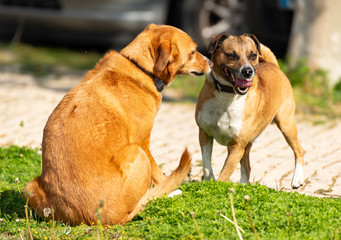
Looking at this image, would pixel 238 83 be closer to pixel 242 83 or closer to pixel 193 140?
pixel 242 83

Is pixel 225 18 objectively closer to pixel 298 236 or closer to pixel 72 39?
pixel 72 39

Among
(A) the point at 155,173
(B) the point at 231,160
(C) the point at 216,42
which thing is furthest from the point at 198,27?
(A) the point at 155,173

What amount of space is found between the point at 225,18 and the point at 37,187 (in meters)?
7.39

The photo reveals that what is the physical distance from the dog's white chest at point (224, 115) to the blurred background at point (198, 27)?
429 centimetres

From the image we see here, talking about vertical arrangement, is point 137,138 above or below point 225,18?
above

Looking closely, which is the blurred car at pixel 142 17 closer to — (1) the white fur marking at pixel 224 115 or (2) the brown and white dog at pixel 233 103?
(2) the brown and white dog at pixel 233 103

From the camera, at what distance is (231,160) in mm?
5430

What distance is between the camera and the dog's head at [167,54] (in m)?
4.88

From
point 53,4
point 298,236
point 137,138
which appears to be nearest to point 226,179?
point 137,138

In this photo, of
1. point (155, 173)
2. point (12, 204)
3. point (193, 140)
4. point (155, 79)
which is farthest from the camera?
point (193, 140)

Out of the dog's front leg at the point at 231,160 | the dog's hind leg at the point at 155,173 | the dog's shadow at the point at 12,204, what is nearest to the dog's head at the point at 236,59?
the dog's front leg at the point at 231,160

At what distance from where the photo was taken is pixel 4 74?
11242 millimetres

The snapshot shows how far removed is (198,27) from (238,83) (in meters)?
5.79

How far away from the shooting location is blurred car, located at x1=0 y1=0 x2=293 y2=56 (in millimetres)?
10531
